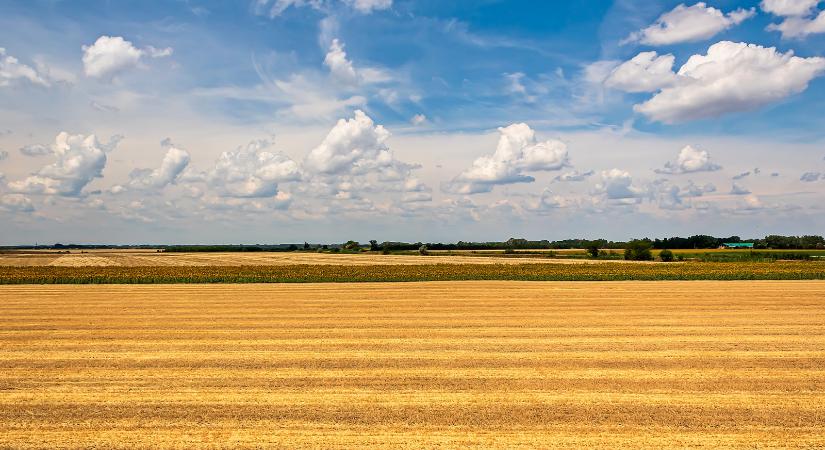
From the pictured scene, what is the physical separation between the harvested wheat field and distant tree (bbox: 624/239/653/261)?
285ft

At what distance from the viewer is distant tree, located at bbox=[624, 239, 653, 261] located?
107644 millimetres

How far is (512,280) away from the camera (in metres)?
48.0

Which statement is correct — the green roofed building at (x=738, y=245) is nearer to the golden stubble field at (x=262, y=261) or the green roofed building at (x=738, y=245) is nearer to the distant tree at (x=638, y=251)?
the distant tree at (x=638, y=251)

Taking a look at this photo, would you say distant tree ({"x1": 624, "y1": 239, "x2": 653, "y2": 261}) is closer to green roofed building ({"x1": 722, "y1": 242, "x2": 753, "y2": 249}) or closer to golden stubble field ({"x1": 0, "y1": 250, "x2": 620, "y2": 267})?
golden stubble field ({"x1": 0, "y1": 250, "x2": 620, "y2": 267})

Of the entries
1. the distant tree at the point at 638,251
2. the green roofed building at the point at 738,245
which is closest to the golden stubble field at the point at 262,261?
the distant tree at the point at 638,251

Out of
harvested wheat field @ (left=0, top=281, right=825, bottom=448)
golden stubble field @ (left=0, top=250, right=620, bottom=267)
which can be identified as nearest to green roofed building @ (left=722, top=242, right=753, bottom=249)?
golden stubble field @ (left=0, top=250, right=620, bottom=267)

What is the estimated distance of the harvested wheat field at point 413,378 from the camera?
9.49 meters

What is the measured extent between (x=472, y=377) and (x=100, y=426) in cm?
768

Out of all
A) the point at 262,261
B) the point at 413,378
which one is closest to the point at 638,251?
the point at 262,261

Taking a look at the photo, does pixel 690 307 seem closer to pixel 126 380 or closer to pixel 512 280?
pixel 512 280

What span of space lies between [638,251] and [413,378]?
4182 inches

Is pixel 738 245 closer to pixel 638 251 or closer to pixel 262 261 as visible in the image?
pixel 638 251

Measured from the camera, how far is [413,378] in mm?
12859

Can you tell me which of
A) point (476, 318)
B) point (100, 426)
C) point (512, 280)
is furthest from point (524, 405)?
point (512, 280)
